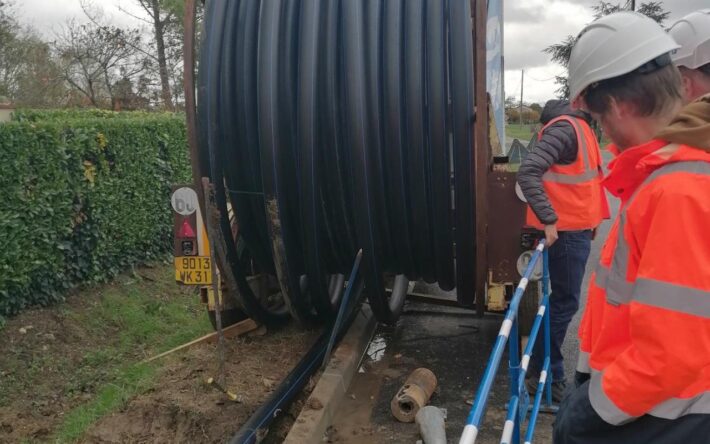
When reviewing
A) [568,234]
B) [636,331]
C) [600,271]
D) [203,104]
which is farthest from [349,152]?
[636,331]

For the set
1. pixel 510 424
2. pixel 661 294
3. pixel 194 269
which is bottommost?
pixel 510 424

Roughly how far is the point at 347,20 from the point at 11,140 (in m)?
3.26

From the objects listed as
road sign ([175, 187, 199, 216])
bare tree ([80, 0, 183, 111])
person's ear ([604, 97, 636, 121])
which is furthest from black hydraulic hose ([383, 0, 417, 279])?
bare tree ([80, 0, 183, 111])

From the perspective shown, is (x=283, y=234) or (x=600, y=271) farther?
(x=283, y=234)

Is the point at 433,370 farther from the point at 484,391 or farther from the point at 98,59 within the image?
the point at 98,59

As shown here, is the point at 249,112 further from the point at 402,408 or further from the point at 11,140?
the point at 11,140

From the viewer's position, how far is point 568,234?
13.0 ft

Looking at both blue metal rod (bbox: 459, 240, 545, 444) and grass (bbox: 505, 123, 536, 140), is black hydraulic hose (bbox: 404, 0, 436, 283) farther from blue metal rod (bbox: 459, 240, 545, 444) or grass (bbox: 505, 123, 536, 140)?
grass (bbox: 505, 123, 536, 140)

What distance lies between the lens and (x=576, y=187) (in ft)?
12.8

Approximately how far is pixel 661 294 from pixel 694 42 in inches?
61.6

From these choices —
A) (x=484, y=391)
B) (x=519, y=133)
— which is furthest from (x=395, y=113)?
(x=519, y=133)

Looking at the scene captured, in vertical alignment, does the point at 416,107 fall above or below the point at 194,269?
above

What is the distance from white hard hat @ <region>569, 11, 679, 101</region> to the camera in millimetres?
1771

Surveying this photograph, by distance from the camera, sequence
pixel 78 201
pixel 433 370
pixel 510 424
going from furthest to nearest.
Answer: pixel 78 201 < pixel 433 370 < pixel 510 424
